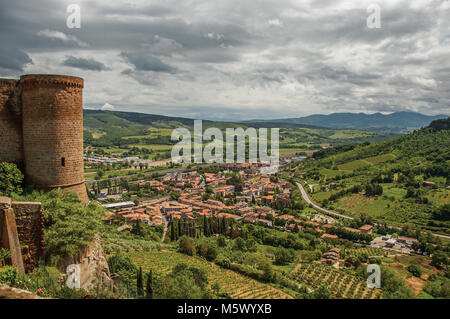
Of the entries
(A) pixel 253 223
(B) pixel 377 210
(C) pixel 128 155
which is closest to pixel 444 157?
(B) pixel 377 210

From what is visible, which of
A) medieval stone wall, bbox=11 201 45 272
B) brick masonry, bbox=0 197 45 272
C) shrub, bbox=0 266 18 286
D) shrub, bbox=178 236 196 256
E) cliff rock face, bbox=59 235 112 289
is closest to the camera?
shrub, bbox=0 266 18 286

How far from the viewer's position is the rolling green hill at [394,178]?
62.4 m

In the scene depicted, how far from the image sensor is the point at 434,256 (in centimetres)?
4138

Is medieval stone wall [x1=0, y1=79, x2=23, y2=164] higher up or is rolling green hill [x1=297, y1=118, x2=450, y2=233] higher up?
medieval stone wall [x1=0, y1=79, x2=23, y2=164]

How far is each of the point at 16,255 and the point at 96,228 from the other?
3.21 m

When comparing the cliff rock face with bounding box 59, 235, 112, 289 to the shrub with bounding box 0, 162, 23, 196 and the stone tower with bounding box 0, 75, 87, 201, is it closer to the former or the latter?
the stone tower with bounding box 0, 75, 87, 201

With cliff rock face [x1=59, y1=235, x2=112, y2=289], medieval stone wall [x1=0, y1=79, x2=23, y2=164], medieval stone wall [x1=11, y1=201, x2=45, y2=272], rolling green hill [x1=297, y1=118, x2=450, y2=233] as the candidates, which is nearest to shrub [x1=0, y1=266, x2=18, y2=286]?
medieval stone wall [x1=11, y1=201, x2=45, y2=272]

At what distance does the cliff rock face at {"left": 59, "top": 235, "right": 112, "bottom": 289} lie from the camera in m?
11.1

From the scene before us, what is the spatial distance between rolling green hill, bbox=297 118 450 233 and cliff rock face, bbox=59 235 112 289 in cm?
6050

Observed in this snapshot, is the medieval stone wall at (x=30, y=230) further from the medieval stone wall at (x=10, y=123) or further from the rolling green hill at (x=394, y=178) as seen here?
the rolling green hill at (x=394, y=178)

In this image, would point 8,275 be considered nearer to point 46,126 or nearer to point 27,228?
point 27,228
